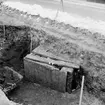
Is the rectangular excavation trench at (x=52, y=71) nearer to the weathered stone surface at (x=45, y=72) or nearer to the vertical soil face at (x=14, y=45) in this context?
the weathered stone surface at (x=45, y=72)

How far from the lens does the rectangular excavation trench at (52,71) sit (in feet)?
21.3

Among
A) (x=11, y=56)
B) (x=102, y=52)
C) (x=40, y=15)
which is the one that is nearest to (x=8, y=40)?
(x=11, y=56)

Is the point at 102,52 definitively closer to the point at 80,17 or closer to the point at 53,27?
the point at 53,27

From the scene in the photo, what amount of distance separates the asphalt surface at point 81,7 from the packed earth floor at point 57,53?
1.89 m

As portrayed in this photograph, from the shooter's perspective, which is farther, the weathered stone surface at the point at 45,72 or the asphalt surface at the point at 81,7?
the asphalt surface at the point at 81,7

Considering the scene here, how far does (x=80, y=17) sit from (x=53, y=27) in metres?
1.72

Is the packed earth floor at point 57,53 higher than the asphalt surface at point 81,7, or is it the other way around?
the asphalt surface at point 81,7

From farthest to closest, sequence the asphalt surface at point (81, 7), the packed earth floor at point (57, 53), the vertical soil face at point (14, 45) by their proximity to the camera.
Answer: the asphalt surface at point (81, 7), the vertical soil face at point (14, 45), the packed earth floor at point (57, 53)

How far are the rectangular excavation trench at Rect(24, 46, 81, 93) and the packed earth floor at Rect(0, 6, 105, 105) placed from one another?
23 cm

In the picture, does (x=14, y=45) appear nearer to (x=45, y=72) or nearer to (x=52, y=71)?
(x=45, y=72)

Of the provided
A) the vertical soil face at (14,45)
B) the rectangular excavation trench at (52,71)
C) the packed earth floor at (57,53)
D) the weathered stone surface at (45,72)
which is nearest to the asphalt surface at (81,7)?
the packed earth floor at (57,53)

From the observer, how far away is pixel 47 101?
6566mm

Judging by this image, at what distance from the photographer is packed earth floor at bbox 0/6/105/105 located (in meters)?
6.44

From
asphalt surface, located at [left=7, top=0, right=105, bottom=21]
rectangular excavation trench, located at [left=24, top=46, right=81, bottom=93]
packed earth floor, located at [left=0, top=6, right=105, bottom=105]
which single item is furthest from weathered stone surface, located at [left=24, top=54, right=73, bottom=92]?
asphalt surface, located at [left=7, top=0, right=105, bottom=21]
